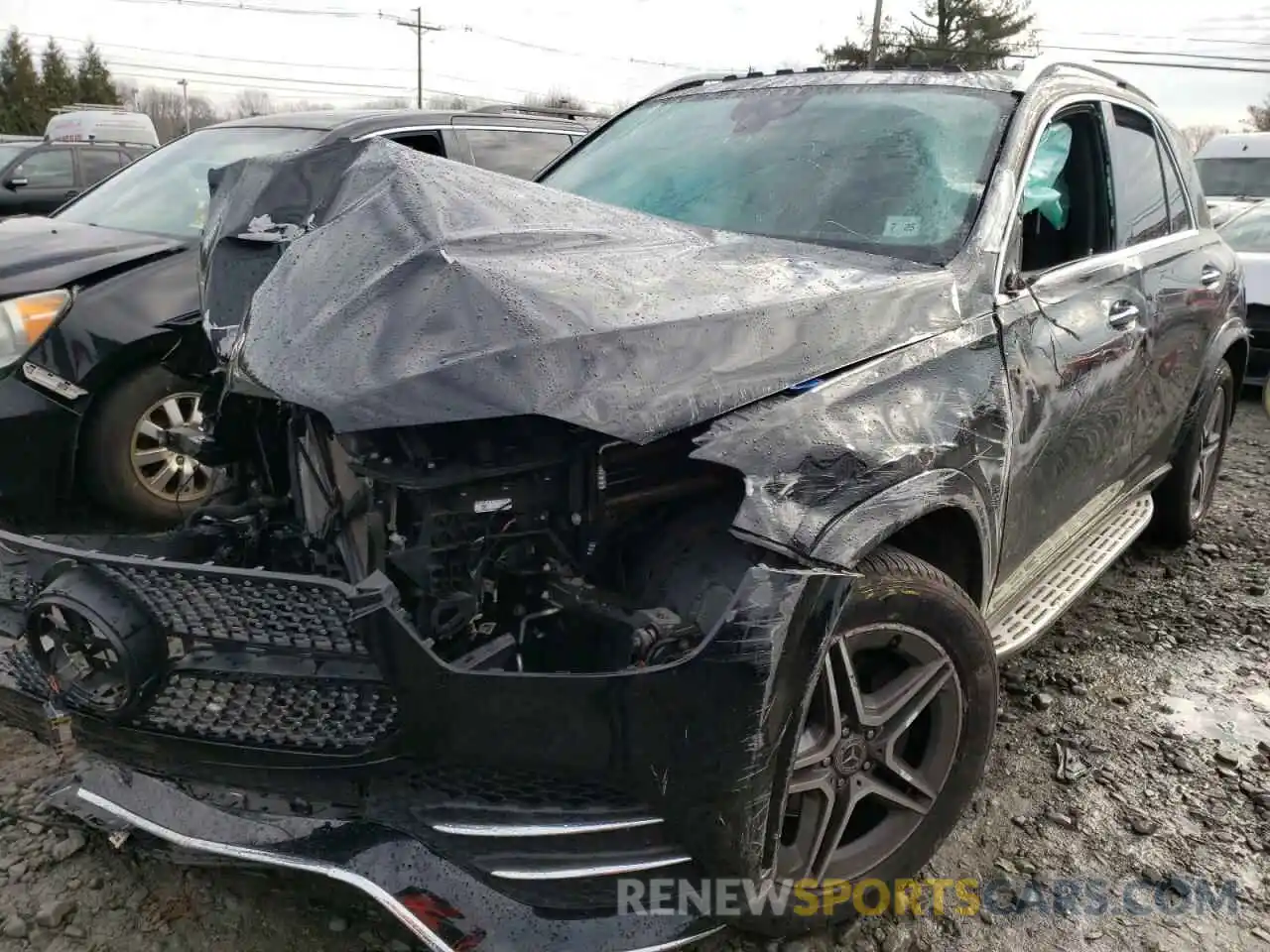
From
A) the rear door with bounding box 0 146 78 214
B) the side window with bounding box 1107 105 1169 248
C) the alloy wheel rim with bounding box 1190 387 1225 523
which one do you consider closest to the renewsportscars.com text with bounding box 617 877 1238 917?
the side window with bounding box 1107 105 1169 248

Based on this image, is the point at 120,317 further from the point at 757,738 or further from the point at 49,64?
the point at 49,64

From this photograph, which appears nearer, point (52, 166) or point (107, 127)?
point (52, 166)

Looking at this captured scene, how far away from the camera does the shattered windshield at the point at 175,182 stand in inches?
181

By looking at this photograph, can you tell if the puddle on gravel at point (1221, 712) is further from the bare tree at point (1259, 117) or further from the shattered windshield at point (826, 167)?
the bare tree at point (1259, 117)

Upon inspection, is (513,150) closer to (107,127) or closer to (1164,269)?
(1164,269)

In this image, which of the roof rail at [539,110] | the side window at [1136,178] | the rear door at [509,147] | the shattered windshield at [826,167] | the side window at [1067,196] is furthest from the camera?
the roof rail at [539,110]

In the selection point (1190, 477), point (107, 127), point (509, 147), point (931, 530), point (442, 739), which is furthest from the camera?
point (107, 127)

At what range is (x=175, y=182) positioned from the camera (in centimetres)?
488

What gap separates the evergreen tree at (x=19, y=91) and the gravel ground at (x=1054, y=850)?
51.1 m

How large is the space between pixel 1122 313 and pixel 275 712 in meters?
2.75

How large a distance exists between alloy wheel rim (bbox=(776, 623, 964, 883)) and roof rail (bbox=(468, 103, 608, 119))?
14.9 ft

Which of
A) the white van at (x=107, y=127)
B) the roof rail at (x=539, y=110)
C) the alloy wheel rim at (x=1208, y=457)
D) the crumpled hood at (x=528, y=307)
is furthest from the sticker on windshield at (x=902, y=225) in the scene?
the white van at (x=107, y=127)

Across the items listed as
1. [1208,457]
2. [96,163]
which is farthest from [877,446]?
[96,163]

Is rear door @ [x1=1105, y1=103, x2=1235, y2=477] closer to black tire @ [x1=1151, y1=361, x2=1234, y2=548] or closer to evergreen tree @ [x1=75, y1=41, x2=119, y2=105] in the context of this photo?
black tire @ [x1=1151, y1=361, x2=1234, y2=548]
